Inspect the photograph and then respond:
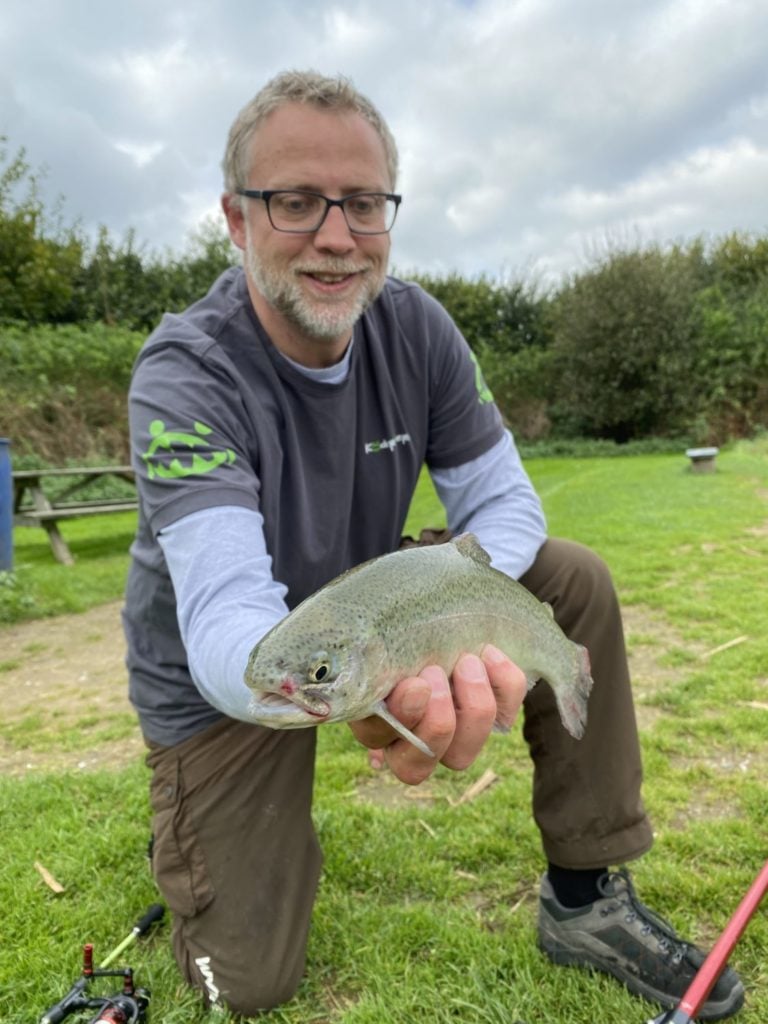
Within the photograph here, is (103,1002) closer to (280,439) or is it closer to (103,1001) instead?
(103,1001)

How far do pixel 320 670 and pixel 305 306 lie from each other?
59.2 inches

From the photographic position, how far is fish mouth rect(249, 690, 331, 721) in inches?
53.1

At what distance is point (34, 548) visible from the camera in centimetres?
1145

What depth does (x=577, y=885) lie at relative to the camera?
2566 millimetres

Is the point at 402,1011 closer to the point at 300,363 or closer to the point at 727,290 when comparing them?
the point at 300,363

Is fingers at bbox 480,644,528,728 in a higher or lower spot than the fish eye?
lower

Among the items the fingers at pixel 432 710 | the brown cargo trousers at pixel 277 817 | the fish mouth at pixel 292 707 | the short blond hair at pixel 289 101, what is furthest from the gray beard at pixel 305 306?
the fish mouth at pixel 292 707

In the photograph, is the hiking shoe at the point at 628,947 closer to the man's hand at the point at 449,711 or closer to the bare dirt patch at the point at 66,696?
the man's hand at the point at 449,711

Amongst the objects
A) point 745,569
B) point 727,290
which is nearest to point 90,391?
point 745,569

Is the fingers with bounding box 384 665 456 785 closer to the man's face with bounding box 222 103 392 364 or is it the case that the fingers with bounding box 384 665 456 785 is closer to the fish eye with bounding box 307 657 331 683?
the fish eye with bounding box 307 657 331 683

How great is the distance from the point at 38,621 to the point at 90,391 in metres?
12.2

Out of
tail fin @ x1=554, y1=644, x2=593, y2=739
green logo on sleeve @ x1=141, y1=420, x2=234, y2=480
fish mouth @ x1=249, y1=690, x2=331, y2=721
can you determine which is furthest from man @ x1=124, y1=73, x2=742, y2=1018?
fish mouth @ x1=249, y1=690, x2=331, y2=721

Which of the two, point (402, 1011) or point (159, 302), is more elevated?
point (159, 302)

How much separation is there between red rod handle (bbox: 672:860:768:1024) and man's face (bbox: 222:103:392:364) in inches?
81.3
